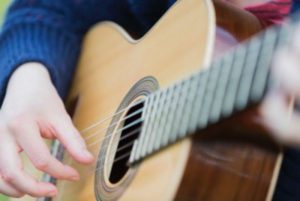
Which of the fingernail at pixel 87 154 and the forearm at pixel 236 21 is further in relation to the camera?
the fingernail at pixel 87 154

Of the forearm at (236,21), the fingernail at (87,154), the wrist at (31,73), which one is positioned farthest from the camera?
the wrist at (31,73)

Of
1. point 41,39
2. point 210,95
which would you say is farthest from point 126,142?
point 41,39

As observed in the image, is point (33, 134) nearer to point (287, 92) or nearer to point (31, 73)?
point (31, 73)

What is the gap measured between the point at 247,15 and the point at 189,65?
10 centimetres

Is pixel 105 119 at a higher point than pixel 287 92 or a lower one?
lower

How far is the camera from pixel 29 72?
833mm

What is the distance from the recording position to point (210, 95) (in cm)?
51

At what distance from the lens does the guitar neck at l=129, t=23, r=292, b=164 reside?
18.2 inches

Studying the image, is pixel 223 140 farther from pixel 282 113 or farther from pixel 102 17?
pixel 102 17

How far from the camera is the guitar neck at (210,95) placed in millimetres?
462

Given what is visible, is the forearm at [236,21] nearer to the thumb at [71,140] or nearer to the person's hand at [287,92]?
the person's hand at [287,92]

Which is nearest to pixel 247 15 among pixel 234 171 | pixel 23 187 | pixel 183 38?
pixel 183 38

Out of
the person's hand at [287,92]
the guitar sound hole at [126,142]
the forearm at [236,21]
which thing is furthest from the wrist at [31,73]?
the person's hand at [287,92]

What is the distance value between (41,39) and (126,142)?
325mm
